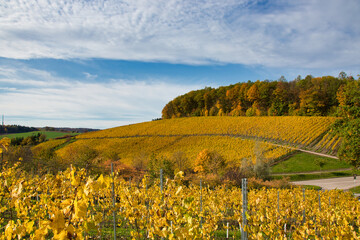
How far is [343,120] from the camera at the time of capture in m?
14.8

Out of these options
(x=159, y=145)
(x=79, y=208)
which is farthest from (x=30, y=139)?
(x=79, y=208)

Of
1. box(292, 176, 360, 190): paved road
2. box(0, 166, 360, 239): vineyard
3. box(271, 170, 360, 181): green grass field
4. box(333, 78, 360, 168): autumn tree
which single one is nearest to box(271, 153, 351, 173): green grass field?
box(271, 170, 360, 181): green grass field

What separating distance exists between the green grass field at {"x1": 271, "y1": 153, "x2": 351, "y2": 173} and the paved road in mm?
3114

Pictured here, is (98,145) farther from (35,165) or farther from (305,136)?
(305,136)

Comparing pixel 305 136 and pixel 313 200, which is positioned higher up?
pixel 305 136

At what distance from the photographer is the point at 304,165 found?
93.1 feet

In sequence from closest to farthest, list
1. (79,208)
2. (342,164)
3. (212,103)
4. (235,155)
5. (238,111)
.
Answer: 1. (79,208)
2. (342,164)
3. (235,155)
4. (238,111)
5. (212,103)

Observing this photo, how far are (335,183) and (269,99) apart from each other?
146 ft

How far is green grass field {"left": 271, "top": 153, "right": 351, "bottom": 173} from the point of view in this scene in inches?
1079

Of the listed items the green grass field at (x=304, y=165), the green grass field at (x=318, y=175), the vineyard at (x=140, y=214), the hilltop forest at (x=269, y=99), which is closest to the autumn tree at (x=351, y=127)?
the vineyard at (x=140, y=214)

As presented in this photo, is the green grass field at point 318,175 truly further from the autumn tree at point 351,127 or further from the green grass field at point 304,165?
the autumn tree at point 351,127

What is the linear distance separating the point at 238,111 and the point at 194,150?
29.8 m

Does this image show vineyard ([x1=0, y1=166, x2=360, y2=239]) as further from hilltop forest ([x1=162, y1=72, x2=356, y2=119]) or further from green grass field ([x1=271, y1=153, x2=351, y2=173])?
hilltop forest ([x1=162, y1=72, x2=356, y2=119])

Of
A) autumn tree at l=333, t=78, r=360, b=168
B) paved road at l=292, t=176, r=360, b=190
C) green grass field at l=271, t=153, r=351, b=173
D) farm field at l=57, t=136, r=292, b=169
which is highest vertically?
autumn tree at l=333, t=78, r=360, b=168
